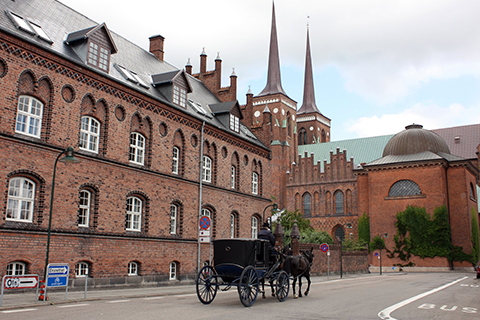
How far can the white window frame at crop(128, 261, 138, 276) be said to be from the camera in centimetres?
2089

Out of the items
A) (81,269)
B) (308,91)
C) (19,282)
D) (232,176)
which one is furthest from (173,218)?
(308,91)

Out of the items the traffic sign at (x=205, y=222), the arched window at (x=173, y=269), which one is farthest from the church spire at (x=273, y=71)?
the traffic sign at (x=205, y=222)

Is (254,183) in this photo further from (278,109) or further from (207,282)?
(278,109)

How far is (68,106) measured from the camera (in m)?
18.6

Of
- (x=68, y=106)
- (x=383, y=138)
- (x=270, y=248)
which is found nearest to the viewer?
(x=270, y=248)

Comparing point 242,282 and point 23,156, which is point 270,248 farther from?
point 23,156

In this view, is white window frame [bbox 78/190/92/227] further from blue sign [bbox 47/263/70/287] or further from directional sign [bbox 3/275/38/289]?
directional sign [bbox 3/275/38/289]

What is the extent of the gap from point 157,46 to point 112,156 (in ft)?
45.9

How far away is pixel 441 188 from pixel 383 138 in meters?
23.4

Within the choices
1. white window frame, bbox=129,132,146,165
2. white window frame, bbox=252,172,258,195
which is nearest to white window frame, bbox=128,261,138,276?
white window frame, bbox=129,132,146,165

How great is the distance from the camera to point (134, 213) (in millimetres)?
21750

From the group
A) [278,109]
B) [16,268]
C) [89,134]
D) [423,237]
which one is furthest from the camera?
[278,109]

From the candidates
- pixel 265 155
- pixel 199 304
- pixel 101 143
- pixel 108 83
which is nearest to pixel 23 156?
pixel 101 143

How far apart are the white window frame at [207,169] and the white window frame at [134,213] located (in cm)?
593
